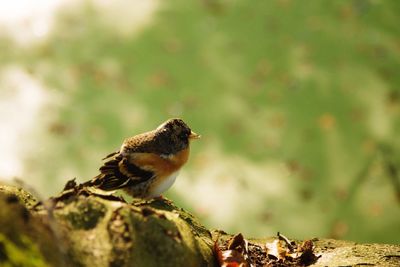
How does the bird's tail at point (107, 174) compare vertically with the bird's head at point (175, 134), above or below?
below

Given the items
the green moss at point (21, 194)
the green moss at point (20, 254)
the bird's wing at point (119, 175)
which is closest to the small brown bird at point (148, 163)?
the bird's wing at point (119, 175)

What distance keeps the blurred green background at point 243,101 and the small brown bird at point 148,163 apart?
238 cm

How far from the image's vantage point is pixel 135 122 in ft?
19.8

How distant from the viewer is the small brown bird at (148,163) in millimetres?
2910

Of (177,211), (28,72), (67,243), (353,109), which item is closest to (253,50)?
(353,109)

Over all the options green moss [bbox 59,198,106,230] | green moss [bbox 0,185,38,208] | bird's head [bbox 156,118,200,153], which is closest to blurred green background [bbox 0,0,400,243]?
bird's head [bbox 156,118,200,153]

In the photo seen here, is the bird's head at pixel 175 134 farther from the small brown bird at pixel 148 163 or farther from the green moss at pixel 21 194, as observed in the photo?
the green moss at pixel 21 194

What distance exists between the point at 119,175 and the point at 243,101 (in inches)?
149

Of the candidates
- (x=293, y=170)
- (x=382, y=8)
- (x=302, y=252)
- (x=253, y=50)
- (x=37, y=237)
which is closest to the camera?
(x=37, y=237)

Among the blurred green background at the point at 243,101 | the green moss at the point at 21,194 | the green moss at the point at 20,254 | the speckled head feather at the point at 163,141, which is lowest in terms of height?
the green moss at the point at 20,254

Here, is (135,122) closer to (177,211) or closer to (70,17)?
(70,17)

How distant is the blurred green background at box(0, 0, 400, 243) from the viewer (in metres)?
5.64

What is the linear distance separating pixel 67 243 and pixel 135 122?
4.26 metres

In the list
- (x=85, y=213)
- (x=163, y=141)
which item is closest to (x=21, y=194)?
(x=85, y=213)
